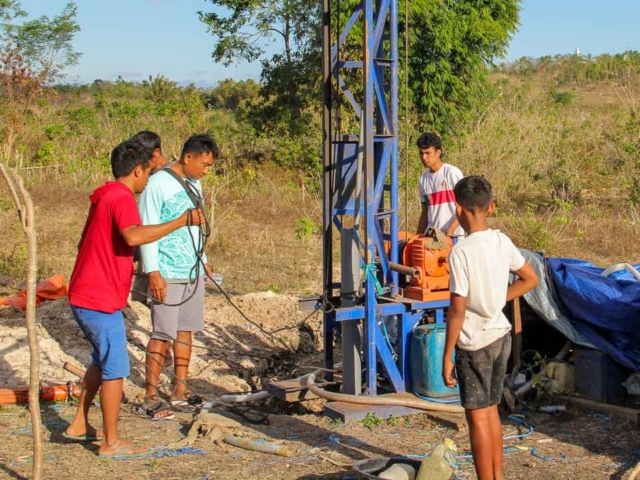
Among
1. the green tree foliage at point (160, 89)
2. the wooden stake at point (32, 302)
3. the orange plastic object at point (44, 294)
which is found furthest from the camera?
the green tree foliage at point (160, 89)

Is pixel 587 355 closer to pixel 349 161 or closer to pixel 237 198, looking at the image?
pixel 349 161

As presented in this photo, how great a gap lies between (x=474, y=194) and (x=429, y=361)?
2.22 meters

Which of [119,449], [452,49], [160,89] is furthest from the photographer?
[160,89]

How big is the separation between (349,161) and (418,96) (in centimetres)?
1240

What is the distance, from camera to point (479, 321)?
164 inches

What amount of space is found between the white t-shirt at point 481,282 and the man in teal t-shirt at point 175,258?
2456 millimetres

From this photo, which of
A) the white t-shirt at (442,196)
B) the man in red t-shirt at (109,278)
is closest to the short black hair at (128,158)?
the man in red t-shirt at (109,278)

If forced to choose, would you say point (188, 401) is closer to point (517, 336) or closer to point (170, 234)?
point (170, 234)

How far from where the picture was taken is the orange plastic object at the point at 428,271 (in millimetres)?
6223

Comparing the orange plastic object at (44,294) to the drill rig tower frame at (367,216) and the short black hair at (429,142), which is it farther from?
the short black hair at (429,142)

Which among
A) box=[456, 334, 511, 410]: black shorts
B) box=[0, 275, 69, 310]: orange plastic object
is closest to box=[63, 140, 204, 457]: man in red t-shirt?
box=[456, 334, 511, 410]: black shorts

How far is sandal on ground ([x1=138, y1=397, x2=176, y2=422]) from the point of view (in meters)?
6.00

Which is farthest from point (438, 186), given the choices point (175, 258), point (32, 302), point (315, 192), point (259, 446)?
point (315, 192)

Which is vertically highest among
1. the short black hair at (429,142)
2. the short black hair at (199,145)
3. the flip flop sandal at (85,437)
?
the short black hair at (429,142)
